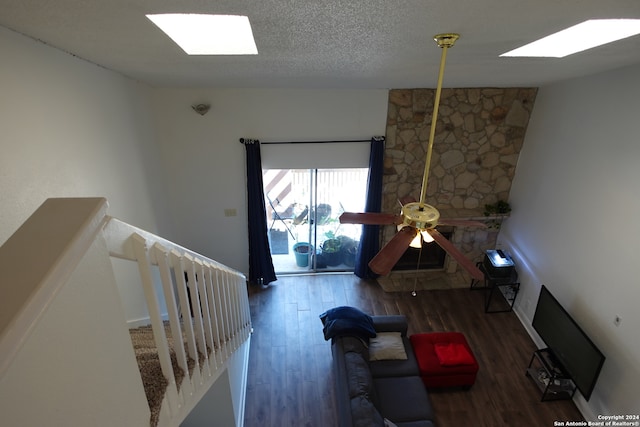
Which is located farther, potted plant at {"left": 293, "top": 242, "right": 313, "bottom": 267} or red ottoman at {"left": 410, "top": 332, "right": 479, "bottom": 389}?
potted plant at {"left": 293, "top": 242, "right": 313, "bottom": 267}

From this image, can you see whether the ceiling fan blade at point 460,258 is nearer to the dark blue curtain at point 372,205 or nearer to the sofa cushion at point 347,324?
the sofa cushion at point 347,324

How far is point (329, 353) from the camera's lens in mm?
4695

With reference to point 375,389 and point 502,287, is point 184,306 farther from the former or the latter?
point 502,287

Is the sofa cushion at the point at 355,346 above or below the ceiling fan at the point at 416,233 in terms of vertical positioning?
below

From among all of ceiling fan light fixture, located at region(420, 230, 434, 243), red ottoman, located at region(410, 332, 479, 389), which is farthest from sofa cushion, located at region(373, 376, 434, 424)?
ceiling fan light fixture, located at region(420, 230, 434, 243)

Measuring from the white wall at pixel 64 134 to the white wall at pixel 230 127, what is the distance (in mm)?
777

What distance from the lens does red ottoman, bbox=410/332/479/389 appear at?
3.96 metres

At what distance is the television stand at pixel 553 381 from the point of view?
13.1 ft

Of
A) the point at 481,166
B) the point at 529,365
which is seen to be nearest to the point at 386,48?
the point at 481,166

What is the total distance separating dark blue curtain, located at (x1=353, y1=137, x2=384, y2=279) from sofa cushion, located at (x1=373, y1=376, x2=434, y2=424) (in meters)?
2.25

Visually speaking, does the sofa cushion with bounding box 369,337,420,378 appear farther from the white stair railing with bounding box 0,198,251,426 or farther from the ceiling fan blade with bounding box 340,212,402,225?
the white stair railing with bounding box 0,198,251,426

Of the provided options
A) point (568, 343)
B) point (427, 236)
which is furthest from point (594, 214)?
point (427, 236)

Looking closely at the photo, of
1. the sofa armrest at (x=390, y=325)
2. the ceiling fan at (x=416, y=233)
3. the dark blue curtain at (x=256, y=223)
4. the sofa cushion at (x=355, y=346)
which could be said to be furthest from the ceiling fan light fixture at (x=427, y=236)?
the dark blue curtain at (x=256, y=223)

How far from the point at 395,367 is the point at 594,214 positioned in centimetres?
289
